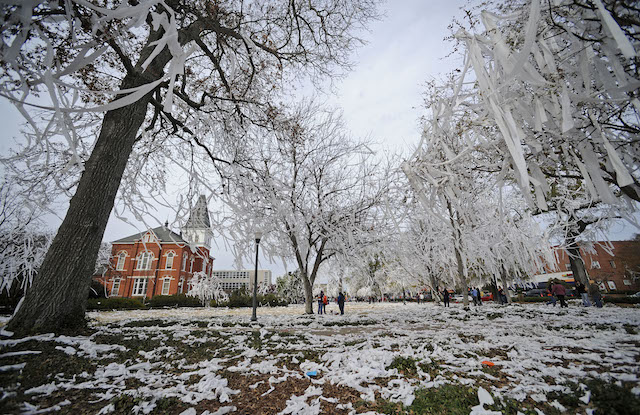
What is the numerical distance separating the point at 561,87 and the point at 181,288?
46.5m

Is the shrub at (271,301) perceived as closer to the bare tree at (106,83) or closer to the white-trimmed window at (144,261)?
the white-trimmed window at (144,261)

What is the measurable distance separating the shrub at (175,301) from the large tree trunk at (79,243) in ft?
82.1

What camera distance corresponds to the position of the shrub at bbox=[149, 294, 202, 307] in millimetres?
25766

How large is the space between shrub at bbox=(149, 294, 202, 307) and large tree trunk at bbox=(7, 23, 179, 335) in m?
25.0

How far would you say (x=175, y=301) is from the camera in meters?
26.3

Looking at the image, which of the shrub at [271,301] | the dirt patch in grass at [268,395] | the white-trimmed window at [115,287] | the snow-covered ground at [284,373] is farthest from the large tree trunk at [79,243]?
the white-trimmed window at [115,287]

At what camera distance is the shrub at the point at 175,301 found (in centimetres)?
2577

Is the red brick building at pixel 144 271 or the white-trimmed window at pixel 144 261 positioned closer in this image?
the red brick building at pixel 144 271

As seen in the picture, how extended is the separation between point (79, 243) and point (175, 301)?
25999 mm

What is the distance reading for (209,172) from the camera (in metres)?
8.02

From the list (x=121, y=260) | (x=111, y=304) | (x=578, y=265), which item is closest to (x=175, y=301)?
(x=111, y=304)

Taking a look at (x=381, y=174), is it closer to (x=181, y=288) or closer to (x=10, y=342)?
(x=10, y=342)

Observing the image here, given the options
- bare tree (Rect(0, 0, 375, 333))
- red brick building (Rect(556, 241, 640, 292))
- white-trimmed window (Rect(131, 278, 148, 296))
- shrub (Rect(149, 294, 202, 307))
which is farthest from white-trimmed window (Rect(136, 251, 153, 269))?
red brick building (Rect(556, 241, 640, 292))

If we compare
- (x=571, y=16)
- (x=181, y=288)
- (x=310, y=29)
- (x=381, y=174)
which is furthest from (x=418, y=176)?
(x=181, y=288)
